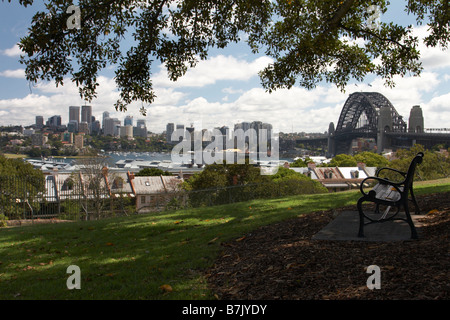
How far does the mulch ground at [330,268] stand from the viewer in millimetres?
3307

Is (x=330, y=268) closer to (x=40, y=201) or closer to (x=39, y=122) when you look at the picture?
(x=40, y=201)

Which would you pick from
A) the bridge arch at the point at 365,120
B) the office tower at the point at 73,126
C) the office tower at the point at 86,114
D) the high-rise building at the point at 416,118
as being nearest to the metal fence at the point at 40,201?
the office tower at the point at 86,114

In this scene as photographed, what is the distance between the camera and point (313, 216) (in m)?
7.20

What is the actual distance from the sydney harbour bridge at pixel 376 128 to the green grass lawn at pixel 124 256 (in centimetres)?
7579

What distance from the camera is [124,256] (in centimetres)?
544

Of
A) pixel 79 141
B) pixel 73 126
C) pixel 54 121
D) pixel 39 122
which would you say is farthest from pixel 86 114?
pixel 39 122

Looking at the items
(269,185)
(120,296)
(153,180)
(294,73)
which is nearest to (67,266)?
(120,296)

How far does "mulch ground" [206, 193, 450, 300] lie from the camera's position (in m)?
3.31

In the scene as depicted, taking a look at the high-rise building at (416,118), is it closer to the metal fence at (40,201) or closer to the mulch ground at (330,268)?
the metal fence at (40,201)

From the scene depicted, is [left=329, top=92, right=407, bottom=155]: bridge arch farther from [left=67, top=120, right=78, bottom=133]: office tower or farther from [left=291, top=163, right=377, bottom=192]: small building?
[left=67, top=120, right=78, bottom=133]: office tower

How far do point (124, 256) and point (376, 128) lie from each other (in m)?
107

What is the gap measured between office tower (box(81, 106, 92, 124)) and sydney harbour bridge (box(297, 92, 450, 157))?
6239 centimetres

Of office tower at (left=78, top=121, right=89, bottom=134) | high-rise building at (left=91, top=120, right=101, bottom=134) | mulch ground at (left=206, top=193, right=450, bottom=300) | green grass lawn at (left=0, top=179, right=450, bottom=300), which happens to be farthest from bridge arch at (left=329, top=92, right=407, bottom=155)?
mulch ground at (left=206, top=193, right=450, bottom=300)

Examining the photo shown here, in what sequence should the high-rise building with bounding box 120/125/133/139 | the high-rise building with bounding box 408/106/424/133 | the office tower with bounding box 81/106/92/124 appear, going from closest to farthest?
1. the high-rise building with bounding box 120/125/133/139
2. the office tower with bounding box 81/106/92/124
3. the high-rise building with bounding box 408/106/424/133
